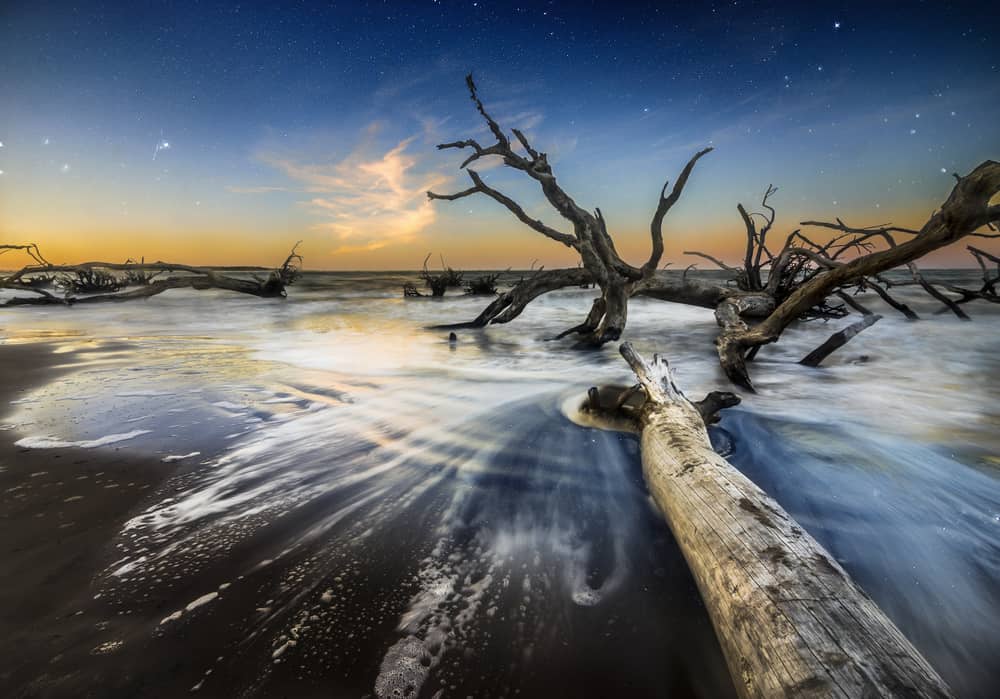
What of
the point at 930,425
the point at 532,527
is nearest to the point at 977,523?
the point at 930,425

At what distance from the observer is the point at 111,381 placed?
14.0 feet

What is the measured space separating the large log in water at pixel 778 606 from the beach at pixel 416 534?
8.3 inches

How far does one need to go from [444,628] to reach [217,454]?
1961 millimetres

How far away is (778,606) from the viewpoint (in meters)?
0.98

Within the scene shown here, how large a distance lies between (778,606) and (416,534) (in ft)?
4.19

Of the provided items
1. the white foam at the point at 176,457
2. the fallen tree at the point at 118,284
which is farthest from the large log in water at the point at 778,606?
the fallen tree at the point at 118,284

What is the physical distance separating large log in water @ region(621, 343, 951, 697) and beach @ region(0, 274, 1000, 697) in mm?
210

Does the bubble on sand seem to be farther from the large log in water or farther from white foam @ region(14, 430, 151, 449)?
white foam @ region(14, 430, 151, 449)

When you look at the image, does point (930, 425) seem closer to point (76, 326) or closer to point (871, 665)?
point (871, 665)

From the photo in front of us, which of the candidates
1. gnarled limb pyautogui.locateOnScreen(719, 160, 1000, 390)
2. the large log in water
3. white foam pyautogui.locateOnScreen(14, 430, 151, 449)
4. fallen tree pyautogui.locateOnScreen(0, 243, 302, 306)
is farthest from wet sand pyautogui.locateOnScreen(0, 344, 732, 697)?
fallen tree pyautogui.locateOnScreen(0, 243, 302, 306)

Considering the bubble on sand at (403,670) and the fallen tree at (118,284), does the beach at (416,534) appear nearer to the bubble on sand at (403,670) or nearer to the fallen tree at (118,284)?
the bubble on sand at (403,670)

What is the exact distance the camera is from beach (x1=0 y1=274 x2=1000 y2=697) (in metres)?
1.17

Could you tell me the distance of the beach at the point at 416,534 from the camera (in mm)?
1168

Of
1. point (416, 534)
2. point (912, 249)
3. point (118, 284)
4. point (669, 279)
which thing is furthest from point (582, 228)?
point (118, 284)
